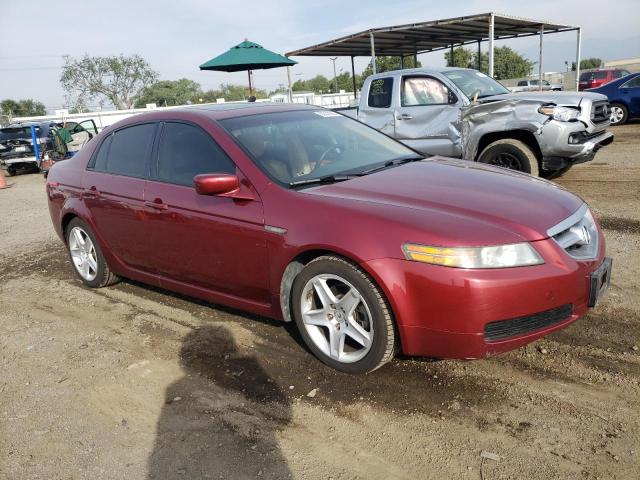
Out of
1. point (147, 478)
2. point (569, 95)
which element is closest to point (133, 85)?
point (569, 95)

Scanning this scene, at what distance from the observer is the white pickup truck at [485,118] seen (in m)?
7.11

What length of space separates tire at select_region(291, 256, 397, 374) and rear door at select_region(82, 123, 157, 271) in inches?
63.1

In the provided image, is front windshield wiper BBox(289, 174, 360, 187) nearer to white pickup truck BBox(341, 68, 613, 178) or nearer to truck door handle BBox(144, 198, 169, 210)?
truck door handle BBox(144, 198, 169, 210)

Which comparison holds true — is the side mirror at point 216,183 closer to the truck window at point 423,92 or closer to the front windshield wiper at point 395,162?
the front windshield wiper at point 395,162

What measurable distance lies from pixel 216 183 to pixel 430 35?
1540cm

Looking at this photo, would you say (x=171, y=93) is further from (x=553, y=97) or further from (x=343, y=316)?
(x=343, y=316)

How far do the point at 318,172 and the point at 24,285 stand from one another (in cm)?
364

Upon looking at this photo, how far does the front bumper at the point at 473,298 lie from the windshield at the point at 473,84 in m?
5.78

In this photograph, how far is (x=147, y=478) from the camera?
2.42 m

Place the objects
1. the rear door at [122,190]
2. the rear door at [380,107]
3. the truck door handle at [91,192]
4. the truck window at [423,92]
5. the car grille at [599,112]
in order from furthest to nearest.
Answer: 1. the rear door at [380,107]
2. the truck window at [423,92]
3. the car grille at [599,112]
4. the truck door handle at [91,192]
5. the rear door at [122,190]

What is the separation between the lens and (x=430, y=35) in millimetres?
16812

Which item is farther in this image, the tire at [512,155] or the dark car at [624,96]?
the dark car at [624,96]

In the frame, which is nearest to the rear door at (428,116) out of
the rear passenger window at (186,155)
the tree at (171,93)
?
the rear passenger window at (186,155)

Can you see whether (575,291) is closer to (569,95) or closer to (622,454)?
(622,454)
